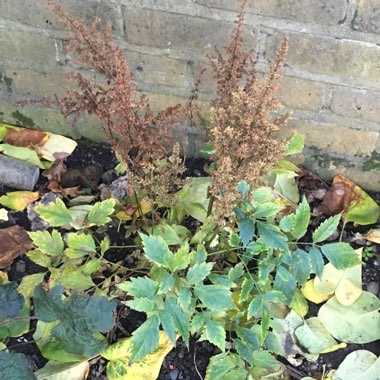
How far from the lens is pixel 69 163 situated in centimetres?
204

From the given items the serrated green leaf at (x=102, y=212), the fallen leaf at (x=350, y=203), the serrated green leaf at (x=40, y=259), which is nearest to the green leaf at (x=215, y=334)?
the serrated green leaf at (x=102, y=212)

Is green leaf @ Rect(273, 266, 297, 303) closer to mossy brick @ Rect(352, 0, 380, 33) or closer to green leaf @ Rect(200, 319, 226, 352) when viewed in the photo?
green leaf @ Rect(200, 319, 226, 352)

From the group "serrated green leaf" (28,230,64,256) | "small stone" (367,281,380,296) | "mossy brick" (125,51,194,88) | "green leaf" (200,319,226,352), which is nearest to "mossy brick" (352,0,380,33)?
"mossy brick" (125,51,194,88)

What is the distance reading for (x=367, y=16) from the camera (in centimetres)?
153

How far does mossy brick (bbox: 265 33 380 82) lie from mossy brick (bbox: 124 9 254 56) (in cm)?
12

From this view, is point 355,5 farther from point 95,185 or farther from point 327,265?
point 95,185

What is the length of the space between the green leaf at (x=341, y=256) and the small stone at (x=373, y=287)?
422 millimetres

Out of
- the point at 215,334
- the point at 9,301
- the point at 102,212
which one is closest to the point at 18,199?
the point at 102,212

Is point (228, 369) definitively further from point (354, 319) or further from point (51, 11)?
point (51, 11)

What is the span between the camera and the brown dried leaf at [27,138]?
2043mm

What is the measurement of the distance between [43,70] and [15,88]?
159 millimetres

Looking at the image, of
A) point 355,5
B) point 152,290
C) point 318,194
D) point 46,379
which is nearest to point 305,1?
point 355,5

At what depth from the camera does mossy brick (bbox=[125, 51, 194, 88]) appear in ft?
5.80

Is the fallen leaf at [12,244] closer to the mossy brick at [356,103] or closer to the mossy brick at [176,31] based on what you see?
the mossy brick at [176,31]
